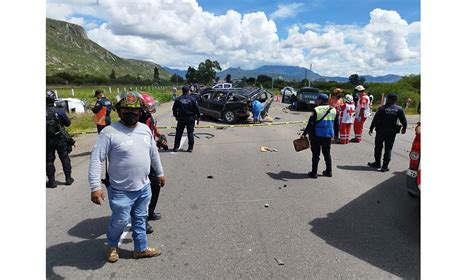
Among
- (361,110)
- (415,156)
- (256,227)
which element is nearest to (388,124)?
(415,156)

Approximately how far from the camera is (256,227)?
14.4 ft

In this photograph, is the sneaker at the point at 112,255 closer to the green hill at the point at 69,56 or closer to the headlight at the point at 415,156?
the headlight at the point at 415,156

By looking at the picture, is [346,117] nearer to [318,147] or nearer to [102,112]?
[318,147]

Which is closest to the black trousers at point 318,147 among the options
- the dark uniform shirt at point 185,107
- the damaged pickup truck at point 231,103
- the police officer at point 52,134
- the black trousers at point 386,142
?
the black trousers at point 386,142

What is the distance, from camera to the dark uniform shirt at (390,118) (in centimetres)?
712

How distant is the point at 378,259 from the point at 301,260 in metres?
0.88

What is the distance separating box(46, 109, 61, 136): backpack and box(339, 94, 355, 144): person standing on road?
8.15m

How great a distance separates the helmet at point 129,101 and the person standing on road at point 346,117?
8.34 meters

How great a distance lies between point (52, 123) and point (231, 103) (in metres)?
10.1

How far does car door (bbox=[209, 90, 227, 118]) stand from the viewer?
15.8m
